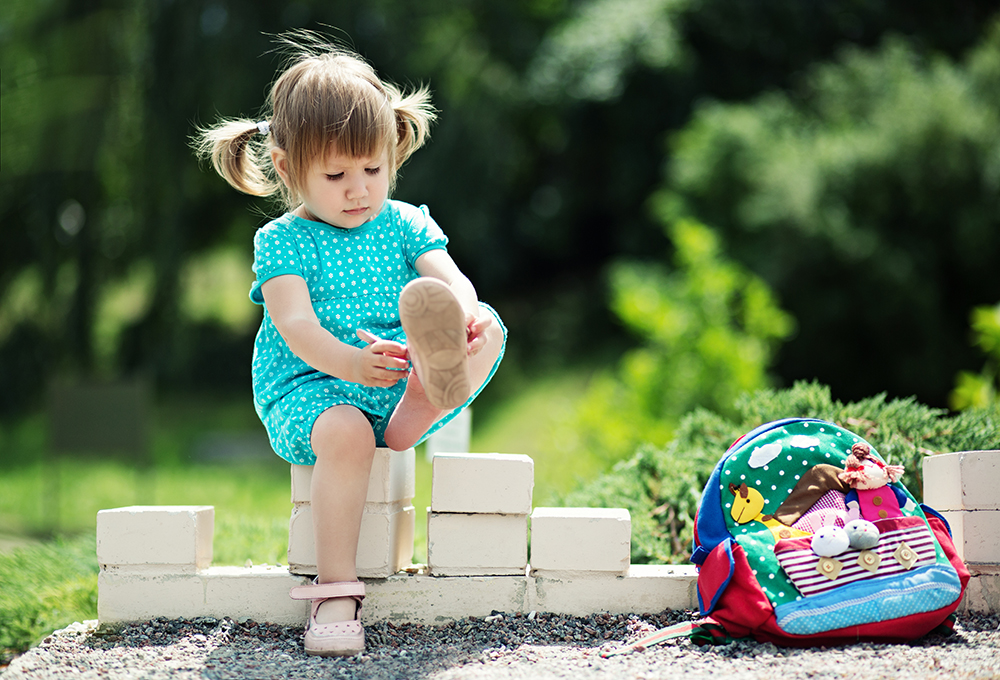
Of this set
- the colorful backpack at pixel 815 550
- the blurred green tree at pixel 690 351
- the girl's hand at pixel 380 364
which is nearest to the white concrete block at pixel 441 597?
the colorful backpack at pixel 815 550

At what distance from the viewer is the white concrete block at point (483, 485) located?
2051mm

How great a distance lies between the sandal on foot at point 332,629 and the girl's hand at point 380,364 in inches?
17.9

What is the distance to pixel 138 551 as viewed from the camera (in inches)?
81.8

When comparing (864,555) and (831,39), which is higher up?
(831,39)

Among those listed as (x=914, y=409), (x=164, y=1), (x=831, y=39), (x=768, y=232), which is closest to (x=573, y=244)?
(x=831, y=39)

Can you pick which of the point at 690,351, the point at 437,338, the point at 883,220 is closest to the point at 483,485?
the point at 437,338

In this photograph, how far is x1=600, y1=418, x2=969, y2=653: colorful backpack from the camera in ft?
5.88

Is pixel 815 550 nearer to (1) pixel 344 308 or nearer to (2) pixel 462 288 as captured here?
(2) pixel 462 288

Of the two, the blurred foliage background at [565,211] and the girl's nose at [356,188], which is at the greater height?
the blurred foliage background at [565,211]

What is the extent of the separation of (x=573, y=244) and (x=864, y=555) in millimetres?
10290

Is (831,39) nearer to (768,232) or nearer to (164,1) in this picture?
(768,232)

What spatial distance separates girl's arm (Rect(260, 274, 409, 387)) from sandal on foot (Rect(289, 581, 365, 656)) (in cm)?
45

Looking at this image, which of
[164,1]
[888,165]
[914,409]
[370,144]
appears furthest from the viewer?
[164,1]

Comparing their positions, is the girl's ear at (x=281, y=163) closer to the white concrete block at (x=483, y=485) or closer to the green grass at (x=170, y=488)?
the white concrete block at (x=483, y=485)
